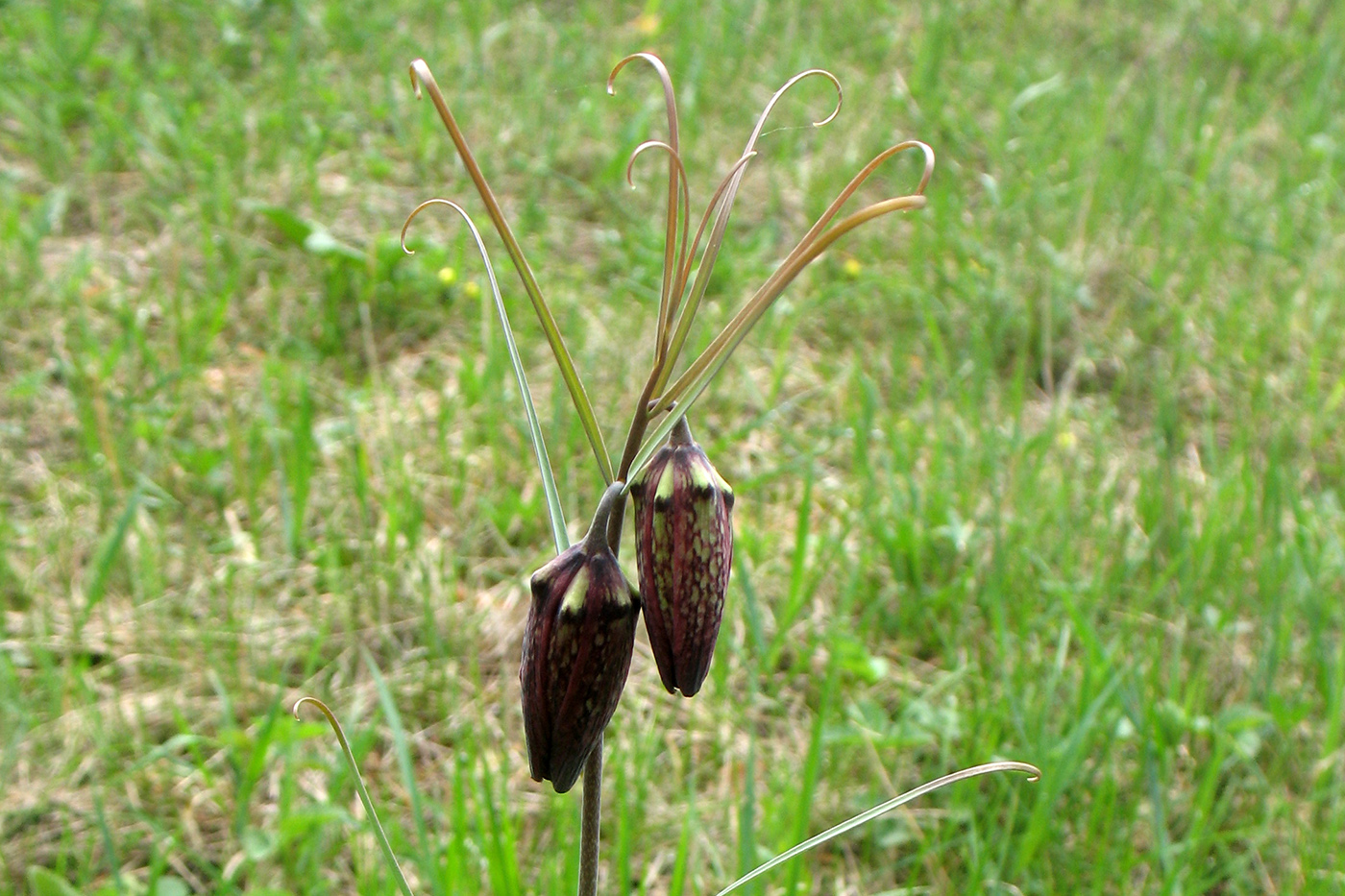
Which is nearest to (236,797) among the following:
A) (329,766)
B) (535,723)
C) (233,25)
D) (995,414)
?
(329,766)

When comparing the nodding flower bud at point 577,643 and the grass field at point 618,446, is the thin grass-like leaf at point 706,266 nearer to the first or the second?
the nodding flower bud at point 577,643

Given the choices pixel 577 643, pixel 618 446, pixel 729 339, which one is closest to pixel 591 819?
pixel 577 643

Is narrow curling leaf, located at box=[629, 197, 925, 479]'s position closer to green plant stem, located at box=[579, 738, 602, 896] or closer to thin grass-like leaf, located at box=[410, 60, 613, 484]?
thin grass-like leaf, located at box=[410, 60, 613, 484]


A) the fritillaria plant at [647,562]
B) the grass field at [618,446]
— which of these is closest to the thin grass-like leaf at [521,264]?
the fritillaria plant at [647,562]

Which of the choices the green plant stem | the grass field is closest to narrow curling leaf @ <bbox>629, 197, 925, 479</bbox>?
the green plant stem

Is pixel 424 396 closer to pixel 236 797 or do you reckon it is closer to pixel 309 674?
pixel 309 674
